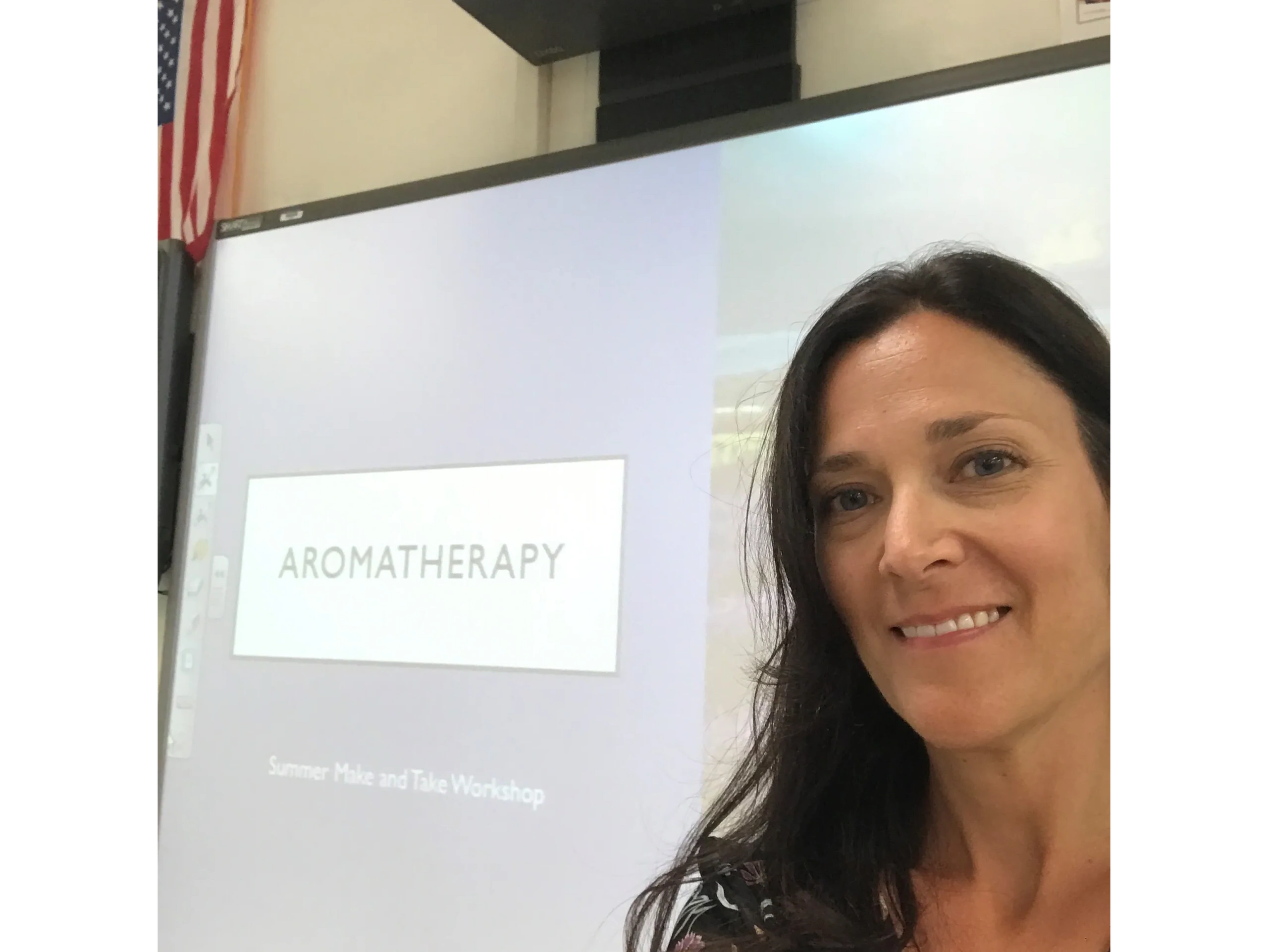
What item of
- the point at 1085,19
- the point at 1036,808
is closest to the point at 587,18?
the point at 1085,19

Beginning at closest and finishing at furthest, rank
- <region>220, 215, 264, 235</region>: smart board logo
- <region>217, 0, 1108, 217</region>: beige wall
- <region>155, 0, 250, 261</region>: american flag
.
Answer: <region>217, 0, 1108, 217</region>: beige wall → <region>220, 215, 264, 235</region>: smart board logo → <region>155, 0, 250, 261</region>: american flag

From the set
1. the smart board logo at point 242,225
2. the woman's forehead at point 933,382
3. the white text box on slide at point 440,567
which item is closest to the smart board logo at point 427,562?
the white text box on slide at point 440,567

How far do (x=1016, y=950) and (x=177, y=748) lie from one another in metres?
1.16

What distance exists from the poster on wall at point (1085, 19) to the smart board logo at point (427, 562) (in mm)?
810

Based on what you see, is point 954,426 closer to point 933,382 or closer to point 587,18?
point 933,382

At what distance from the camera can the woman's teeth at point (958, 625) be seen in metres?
0.87

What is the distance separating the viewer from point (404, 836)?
3.95ft

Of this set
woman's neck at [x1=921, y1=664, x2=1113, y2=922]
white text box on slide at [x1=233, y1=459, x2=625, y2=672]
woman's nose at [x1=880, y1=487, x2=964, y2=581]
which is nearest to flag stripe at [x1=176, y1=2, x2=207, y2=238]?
white text box on slide at [x1=233, y1=459, x2=625, y2=672]

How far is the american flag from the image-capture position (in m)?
1.60

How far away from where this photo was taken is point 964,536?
88 cm

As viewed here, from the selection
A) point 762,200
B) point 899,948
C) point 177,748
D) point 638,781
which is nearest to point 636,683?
point 638,781

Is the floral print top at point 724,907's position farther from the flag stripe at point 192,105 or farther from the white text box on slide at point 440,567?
the flag stripe at point 192,105

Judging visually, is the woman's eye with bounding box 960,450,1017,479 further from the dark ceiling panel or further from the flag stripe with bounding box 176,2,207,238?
the flag stripe with bounding box 176,2,207,238
